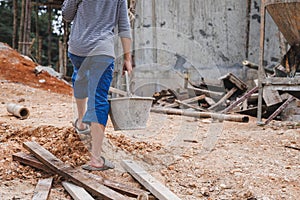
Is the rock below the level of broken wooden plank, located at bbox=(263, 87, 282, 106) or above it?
below

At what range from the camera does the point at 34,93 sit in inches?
365

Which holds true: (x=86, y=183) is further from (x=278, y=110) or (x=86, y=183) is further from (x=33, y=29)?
(x=33, y=29)

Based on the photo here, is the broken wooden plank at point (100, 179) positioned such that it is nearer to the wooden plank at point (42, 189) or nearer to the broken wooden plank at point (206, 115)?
the wooden plank at point (42, 189)

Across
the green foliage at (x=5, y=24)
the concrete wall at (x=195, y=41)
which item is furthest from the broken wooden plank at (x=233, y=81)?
the green foliage at (x=5, y=24)

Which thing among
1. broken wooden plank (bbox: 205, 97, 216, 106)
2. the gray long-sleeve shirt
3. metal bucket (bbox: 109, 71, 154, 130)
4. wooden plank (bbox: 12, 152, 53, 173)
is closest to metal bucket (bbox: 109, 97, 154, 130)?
metal bucket (bbox: 109, 71, 154, 130)

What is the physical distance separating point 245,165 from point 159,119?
9.84 ft

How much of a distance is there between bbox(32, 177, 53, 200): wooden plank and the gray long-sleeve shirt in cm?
101

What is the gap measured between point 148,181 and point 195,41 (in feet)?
23.4

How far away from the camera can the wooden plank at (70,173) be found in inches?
104

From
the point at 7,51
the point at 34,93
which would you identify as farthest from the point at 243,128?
the point at 7,51

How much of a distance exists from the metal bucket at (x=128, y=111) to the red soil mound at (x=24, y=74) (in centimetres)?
748

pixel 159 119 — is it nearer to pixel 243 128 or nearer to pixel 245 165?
pixel 243 128

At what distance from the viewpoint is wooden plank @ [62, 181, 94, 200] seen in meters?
2.59

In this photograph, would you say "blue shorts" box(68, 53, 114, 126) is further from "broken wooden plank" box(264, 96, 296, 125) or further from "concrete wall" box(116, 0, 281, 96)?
"concrete wall" box(116, 0, 281, 96)
